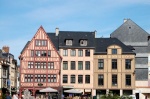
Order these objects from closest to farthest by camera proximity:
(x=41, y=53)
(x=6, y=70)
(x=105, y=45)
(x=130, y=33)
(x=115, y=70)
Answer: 1. (x=115, y=70)
2. (x=41, y=53)
3. (x=105, y=45)
4. (x=130, y=33)
5. (x=6, y=70)

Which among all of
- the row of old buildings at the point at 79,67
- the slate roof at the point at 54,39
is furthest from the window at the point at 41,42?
the slate roof at the point at 54,39

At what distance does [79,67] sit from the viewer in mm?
69125

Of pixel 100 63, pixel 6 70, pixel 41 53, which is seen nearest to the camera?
pixel 100 63

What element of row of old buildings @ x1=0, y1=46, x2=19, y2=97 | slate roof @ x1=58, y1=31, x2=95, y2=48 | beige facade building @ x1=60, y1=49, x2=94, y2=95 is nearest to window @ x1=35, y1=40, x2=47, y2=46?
slate roof @ x1=58, y1=31, x2=95, y2=48

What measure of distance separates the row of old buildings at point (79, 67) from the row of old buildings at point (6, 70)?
8.60 metres

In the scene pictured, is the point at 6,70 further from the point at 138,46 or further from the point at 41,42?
the point at 138,46

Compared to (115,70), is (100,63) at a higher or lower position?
higher

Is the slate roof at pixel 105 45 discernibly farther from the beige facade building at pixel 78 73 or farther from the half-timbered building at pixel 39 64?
the half-timbered building at pixel 39 64

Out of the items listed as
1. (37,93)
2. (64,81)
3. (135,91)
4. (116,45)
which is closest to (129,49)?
(116,45)

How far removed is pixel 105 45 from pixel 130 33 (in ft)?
20.6

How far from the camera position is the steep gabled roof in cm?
7340

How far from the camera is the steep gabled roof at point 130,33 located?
241 ft

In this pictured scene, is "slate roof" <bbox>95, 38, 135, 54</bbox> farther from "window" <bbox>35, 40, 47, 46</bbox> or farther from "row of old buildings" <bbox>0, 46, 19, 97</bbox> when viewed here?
"row of old buildings" <bbox>0, 46, 19, 97</bbox>

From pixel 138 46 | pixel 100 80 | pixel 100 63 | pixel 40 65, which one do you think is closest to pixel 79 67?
pixel 100 63
